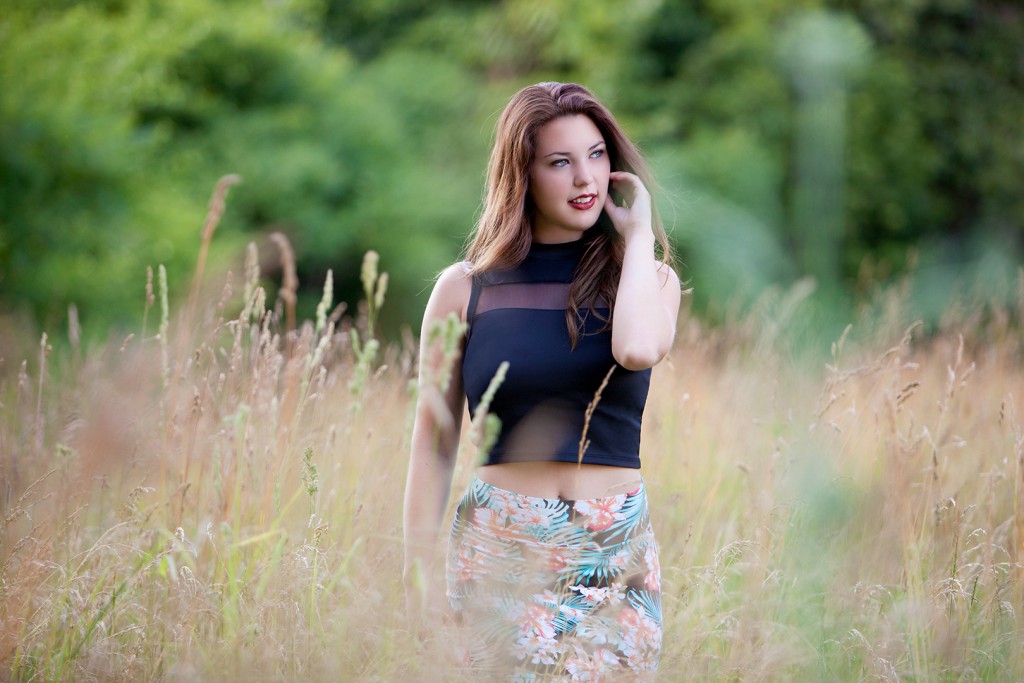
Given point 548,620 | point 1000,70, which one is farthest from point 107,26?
point 1000,70

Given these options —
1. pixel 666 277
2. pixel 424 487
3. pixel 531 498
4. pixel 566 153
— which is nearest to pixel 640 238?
pixel 666 277

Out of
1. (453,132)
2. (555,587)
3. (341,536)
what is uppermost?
(453,132)

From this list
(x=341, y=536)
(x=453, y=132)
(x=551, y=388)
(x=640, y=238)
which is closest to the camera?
(x=551, y=388)

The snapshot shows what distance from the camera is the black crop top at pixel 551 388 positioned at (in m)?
2.08

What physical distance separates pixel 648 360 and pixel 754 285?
33.2 feet

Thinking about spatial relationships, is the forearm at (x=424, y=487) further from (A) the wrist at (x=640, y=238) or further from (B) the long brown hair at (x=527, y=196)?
(A) the wrist at (x=640, y=238)

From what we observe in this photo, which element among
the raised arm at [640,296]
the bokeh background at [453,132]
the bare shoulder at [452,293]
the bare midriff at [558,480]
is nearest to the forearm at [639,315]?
the raised arm at [640,296]

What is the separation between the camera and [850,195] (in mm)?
14102

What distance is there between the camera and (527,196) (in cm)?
235

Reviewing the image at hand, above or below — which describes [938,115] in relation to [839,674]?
above

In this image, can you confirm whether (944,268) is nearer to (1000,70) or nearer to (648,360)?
(1000,70)

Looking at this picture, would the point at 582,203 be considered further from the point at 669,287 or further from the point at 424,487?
the point at 424,487

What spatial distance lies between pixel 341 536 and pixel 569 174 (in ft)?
4.09

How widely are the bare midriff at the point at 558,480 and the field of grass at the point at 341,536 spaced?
0.36 metres
